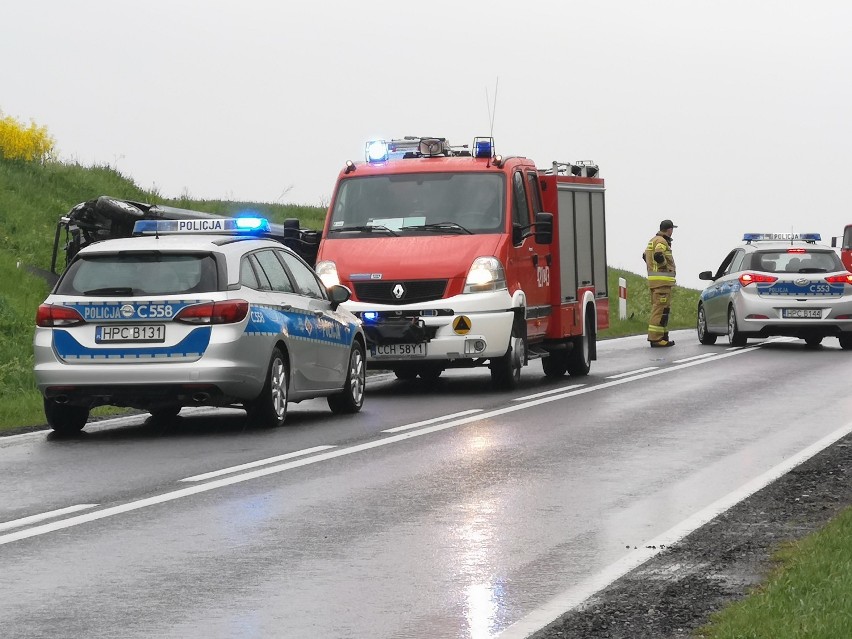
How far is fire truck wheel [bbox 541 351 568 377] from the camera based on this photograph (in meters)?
21.6

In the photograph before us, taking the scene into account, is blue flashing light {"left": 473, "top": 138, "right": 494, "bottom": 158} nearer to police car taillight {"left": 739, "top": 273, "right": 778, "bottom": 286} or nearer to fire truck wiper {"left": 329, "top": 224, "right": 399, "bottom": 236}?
fire truck wiper {"left": 329, "top": 224, "right": 399, "bottom": 236}

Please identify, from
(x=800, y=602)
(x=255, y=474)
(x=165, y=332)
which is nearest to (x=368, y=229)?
(x=165, y=332)

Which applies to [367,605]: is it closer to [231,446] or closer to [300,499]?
[300,499]

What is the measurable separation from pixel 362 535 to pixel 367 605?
181 cm

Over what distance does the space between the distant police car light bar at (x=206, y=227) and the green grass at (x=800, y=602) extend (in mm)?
7832

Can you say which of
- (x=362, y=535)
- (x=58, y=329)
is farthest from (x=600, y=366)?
(x=362, y=535)

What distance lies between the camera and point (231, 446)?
42.9 feet

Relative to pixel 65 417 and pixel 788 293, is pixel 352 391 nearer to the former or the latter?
pixel 65 417

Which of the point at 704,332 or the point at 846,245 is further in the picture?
the point at 846,245

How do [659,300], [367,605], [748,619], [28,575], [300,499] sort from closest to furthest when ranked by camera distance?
1. [748,619]
2. [367,605]
3. [28,575]
4. [300,499]
5. [659,300]

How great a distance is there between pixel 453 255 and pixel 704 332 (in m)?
12.1

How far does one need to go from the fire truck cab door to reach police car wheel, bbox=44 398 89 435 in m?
5.60

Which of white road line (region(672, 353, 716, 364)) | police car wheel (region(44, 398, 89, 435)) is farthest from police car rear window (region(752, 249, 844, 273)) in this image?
police car wheel (region(44, 398, 89, 435))

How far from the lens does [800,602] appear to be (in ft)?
22.2
